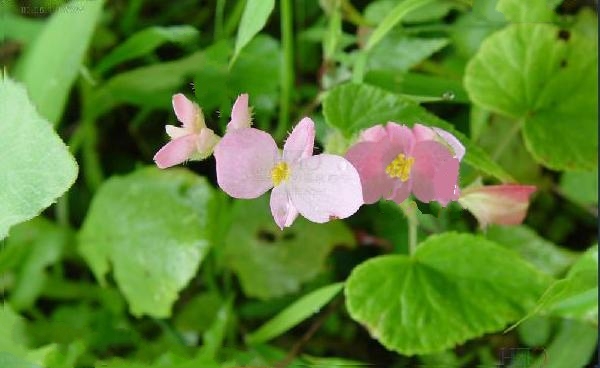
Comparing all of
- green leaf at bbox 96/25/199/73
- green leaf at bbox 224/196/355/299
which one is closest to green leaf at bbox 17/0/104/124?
green leaf at bbox 96/25/199/73

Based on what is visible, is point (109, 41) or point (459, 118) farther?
point (109, 41)

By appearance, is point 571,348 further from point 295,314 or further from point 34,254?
point 34,254

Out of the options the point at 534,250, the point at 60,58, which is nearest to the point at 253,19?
the point at 60,58

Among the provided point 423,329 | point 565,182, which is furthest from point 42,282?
Answer: point 565,182

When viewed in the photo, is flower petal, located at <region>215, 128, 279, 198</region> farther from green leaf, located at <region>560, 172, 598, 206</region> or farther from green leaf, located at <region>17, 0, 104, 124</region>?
green leaf, located at <region>560, 172, 598, 206</region>

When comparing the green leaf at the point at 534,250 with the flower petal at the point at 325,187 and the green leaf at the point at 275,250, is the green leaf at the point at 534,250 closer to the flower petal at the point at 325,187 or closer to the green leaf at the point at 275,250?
the green leaf at the point at 275,250

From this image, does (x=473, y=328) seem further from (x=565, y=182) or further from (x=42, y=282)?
(x=42, y=282)
